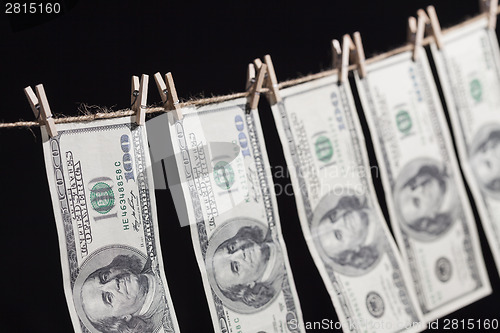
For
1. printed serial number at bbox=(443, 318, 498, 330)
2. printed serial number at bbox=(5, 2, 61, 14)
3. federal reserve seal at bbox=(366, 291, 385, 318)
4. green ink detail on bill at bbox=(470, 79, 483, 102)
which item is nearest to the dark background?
printed serial number at bbox=(5, 2, 61, 14)

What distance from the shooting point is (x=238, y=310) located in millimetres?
1052

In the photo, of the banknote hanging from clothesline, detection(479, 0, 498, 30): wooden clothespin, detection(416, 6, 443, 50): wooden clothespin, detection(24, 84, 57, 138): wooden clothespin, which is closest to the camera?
detection(24, 84, 57, 138): wooden clothespin

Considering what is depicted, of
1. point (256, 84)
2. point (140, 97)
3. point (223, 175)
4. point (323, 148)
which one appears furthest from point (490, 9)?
point (140, 97)

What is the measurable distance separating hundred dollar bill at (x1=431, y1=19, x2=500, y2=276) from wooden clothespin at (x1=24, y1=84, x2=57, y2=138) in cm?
89

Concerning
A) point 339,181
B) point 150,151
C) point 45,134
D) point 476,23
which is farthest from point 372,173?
point 45,134

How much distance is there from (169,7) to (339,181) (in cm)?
51

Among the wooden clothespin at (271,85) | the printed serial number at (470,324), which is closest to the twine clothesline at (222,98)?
the wooden clothespin at (271,85)

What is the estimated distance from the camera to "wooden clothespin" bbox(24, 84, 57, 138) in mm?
863

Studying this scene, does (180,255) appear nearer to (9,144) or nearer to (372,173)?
(9,144)

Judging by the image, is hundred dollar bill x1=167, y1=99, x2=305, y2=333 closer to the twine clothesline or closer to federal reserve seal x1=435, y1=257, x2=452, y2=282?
the twine clothesline

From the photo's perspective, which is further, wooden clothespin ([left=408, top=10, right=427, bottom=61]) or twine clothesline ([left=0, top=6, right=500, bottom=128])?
wooden clothespin ([left=408, top=10, right=427, bottom=61])

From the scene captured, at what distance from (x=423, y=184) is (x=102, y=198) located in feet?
2.53

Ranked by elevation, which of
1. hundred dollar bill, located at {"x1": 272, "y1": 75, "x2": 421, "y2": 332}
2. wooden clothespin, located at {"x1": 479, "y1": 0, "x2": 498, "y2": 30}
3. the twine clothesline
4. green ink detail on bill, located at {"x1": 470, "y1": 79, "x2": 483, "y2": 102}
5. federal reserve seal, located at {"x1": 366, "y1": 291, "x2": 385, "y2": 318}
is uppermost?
wooden clothespin, located at {"x1": 479, "y1": 0, "x2": 498, "y2": 30}

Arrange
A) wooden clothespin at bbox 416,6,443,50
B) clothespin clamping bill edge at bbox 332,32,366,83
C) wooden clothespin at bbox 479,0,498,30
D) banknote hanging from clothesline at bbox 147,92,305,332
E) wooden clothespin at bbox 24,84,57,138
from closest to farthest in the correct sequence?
wooden clothespin at bbox 24,84,57,138, banknote hanging from clothesline at bbox 147,92,305,332, clothespin clamping bill edge at bbox 332,32,366,83, wooden clothespin at bbox 416,6,443,50, wooden clothespin at bbox 479,0,498,30
